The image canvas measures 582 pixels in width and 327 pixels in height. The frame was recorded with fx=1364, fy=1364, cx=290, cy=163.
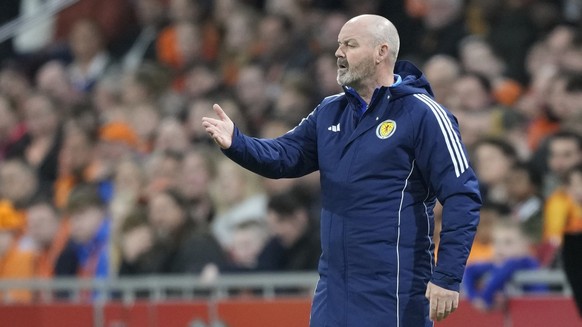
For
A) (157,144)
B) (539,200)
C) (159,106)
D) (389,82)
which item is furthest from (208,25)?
(389,82)

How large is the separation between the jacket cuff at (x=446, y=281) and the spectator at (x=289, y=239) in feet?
11.6

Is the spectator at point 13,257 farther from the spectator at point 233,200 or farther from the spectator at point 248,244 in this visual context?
the spectator at point 248,244

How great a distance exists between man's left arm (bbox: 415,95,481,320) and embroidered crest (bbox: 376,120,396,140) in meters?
0.11

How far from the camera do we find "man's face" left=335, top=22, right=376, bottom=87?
613cm

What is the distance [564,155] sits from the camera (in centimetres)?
826

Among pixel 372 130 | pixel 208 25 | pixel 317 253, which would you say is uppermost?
pixel 208 25

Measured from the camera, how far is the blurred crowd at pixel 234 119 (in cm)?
859

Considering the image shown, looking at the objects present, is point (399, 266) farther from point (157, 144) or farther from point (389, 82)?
point (157, 144)

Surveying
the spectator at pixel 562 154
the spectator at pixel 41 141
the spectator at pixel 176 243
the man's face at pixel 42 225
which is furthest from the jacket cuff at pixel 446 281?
the spectator at pixel 41 141

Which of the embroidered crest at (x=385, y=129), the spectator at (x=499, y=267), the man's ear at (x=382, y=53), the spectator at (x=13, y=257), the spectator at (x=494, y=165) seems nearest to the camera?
the embroidered crest at (x=385, y=129)

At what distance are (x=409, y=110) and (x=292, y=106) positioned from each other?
4934 millimetres

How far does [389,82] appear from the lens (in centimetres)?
627

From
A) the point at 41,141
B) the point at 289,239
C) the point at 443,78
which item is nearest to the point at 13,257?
the point at 41,141

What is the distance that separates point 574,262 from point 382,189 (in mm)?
1636
